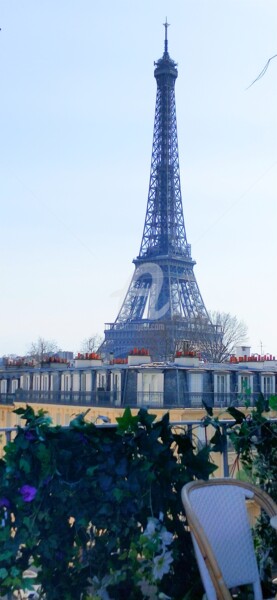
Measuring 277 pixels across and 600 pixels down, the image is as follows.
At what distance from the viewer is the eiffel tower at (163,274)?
1658 inches

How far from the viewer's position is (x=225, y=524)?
2.09 meters

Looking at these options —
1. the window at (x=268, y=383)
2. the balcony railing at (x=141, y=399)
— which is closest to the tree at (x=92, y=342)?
the balcony railing at (x=141, y=399)

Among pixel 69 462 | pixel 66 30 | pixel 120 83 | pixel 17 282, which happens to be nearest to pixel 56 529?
pixel 69 462

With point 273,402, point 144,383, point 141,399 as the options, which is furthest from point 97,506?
point 144,383

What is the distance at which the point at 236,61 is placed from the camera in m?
4.45

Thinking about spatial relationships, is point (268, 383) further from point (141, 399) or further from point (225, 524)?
point (225, 524)

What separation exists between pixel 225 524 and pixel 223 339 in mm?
36972

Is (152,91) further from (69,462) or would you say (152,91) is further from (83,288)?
(69,462)

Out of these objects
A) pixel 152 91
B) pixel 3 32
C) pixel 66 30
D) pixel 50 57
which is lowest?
pixel 3 32

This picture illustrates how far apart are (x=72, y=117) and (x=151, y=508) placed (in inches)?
386

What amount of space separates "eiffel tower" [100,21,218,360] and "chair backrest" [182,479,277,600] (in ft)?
116

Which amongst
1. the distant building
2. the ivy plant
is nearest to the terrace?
the ivy plant

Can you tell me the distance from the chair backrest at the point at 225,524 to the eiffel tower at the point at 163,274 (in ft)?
116

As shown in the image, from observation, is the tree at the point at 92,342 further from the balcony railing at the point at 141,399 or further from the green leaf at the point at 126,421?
the green leaf at the point at 126,421
